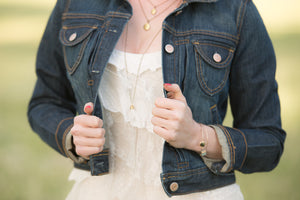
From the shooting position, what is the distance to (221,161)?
1.64 metres

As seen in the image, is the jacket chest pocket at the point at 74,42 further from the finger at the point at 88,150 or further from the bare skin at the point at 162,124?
the finger at the point at 88,150

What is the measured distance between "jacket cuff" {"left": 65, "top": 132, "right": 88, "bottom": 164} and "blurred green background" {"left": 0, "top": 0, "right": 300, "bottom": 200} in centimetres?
260

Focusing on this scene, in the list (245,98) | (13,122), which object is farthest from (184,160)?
(13,122)

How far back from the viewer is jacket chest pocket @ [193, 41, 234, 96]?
1622 mm

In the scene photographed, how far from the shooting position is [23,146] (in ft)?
17.1

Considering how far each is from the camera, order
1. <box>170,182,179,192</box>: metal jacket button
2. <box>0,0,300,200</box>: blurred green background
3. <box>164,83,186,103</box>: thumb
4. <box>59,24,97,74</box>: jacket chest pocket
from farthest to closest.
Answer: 1. <box>0,0,300,200</box>: blurred green background
2. <box>59,24,97,74</box>: jacket chest pocket
3. <box>170,182,179,192</box>: metal jacket button
4. <box>164,83,186,103</box>: thumb

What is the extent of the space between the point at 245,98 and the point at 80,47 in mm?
776

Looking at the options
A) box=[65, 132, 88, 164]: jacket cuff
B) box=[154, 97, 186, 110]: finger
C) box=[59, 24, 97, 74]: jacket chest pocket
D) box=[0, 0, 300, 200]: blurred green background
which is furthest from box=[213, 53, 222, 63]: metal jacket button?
box=[0, 0, 300, 200]: blurred green background

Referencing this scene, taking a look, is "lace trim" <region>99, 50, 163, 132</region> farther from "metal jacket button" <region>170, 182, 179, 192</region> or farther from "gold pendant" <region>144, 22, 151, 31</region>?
"metal jacket button" <region>170, 182, 179, 192</region>

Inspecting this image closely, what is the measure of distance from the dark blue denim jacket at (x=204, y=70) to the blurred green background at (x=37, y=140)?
2743 millimetres

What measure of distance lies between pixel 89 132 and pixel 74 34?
49 cm

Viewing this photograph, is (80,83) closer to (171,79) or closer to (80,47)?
(80,47)

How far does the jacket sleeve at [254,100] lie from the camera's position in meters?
1.65

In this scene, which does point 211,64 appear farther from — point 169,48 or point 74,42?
point 74,42
